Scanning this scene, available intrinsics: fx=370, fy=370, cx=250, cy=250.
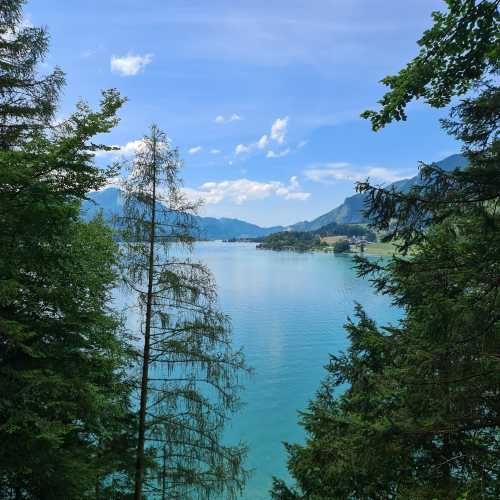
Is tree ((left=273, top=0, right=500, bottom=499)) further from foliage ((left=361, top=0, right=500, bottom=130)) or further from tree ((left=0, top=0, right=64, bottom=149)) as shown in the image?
tree ((left=0, top=0, right=64, bottom=149))

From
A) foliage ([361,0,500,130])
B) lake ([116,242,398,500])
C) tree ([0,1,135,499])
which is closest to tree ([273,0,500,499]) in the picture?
foliage ([361,0,500,130])

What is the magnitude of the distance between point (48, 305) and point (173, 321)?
3.65m

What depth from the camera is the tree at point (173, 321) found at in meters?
9.19

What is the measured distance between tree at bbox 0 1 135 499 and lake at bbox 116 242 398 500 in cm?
404

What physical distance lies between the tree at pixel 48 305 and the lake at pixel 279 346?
13.3 ft

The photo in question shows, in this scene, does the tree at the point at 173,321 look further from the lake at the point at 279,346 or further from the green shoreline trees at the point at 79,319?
the lake at the point at 279,346

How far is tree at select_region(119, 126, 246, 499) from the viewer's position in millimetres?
9188

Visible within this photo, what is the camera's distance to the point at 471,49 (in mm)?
→ 3971

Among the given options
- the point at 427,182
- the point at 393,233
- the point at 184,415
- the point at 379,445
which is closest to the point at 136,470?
the point at 184,415

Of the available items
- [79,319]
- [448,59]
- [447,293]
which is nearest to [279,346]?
[79,319]

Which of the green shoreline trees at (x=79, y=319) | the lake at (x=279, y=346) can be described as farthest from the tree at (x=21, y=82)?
the lake at (x=279, y=346)

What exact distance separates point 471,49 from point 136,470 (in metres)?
10.7

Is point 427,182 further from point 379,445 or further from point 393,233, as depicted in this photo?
point 379,445

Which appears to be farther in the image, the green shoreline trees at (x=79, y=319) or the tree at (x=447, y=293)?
the green shoreline trees at (x=79, y=319)
